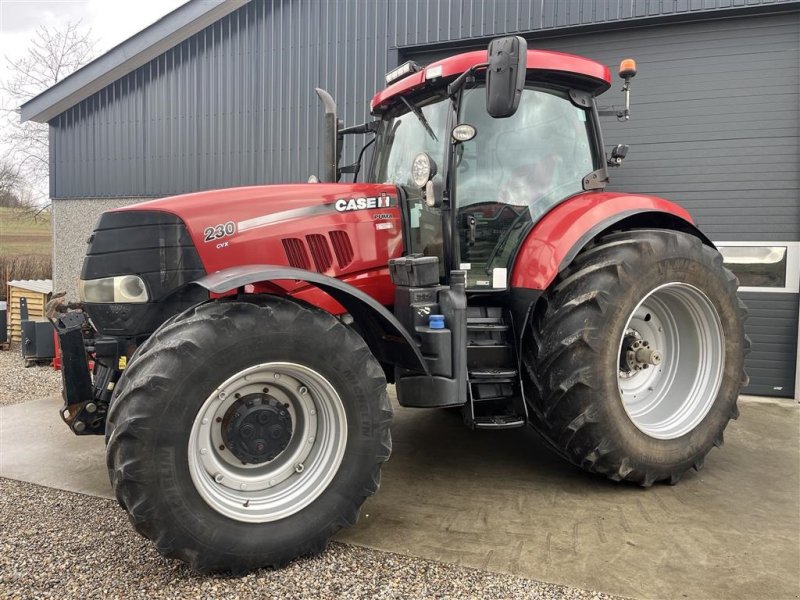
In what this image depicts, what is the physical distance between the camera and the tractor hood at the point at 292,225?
2.94m

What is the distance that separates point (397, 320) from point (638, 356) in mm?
1551

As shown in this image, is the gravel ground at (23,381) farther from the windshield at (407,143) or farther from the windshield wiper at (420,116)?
the windshield wiper at (420,116)

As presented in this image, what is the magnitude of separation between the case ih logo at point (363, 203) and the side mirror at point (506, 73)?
0.85 metres

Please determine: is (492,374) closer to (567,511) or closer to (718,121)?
(567,511)

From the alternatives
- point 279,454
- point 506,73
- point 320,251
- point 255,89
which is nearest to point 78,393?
point 279,454

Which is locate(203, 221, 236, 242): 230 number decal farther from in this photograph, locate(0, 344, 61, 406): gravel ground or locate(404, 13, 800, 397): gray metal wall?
locate(404, 13, 800, 397): gray metal wall

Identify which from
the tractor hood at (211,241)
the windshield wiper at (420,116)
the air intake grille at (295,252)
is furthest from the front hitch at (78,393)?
the windshield wiper at (420,116)

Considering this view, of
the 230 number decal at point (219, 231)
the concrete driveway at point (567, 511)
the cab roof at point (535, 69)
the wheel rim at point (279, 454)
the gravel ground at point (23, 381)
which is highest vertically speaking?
the cab roof at point (535, 69)

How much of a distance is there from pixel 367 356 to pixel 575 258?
4.87ft

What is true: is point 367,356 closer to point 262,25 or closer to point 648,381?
point 648,381

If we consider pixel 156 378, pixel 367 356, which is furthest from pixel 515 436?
pixel 156 378

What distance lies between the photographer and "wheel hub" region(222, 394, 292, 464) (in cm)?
248

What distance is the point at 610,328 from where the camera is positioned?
312cm

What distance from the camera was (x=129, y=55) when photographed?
25.1ft
